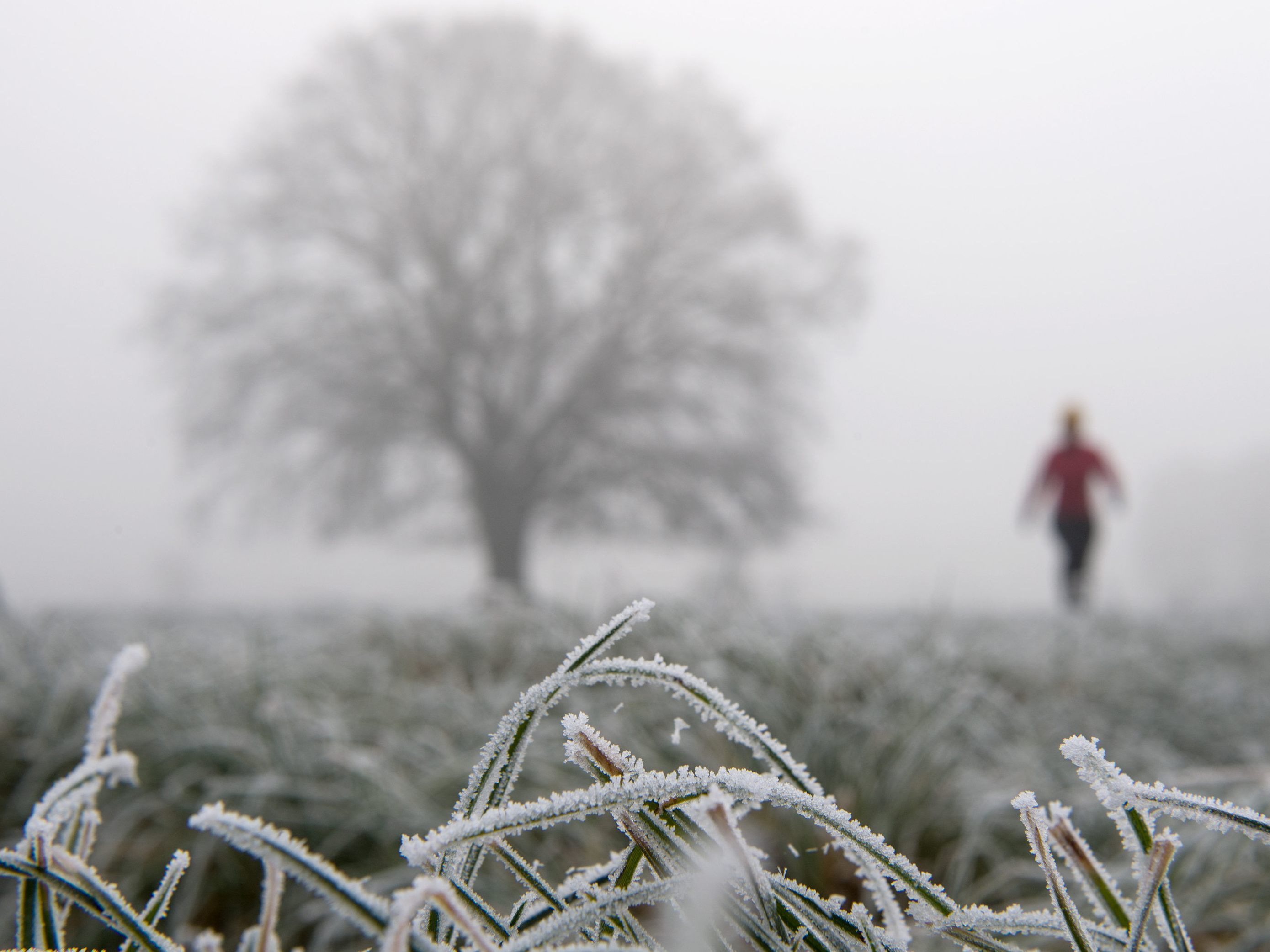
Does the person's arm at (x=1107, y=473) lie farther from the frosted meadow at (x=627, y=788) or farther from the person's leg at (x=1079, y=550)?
the frosted meadow at (x=627, y=788)

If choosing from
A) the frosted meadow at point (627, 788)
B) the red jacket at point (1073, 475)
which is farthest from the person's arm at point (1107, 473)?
the frosted meadow at point (627, 788)

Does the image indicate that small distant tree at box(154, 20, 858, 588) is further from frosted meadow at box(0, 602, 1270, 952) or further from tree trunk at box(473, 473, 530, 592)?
frosted meadow at box(0, 602, 1270, 952)

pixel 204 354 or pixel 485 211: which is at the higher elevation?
pixel 485 211

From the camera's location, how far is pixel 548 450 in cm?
1523

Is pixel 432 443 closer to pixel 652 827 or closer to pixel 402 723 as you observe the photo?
pixel 402 723

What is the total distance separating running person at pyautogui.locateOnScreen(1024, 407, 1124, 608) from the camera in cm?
808

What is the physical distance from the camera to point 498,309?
49.4ft

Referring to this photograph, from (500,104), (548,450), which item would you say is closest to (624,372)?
(548,450)

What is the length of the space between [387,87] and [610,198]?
13.2 feet

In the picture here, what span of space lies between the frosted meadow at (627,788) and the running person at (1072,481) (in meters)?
4.58

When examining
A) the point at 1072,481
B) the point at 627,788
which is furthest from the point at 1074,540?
the point at 627,788

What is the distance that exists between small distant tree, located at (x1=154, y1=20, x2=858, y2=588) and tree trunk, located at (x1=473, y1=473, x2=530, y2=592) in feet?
0.13

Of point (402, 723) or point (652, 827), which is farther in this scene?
point (402, 723)

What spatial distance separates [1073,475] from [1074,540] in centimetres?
60
